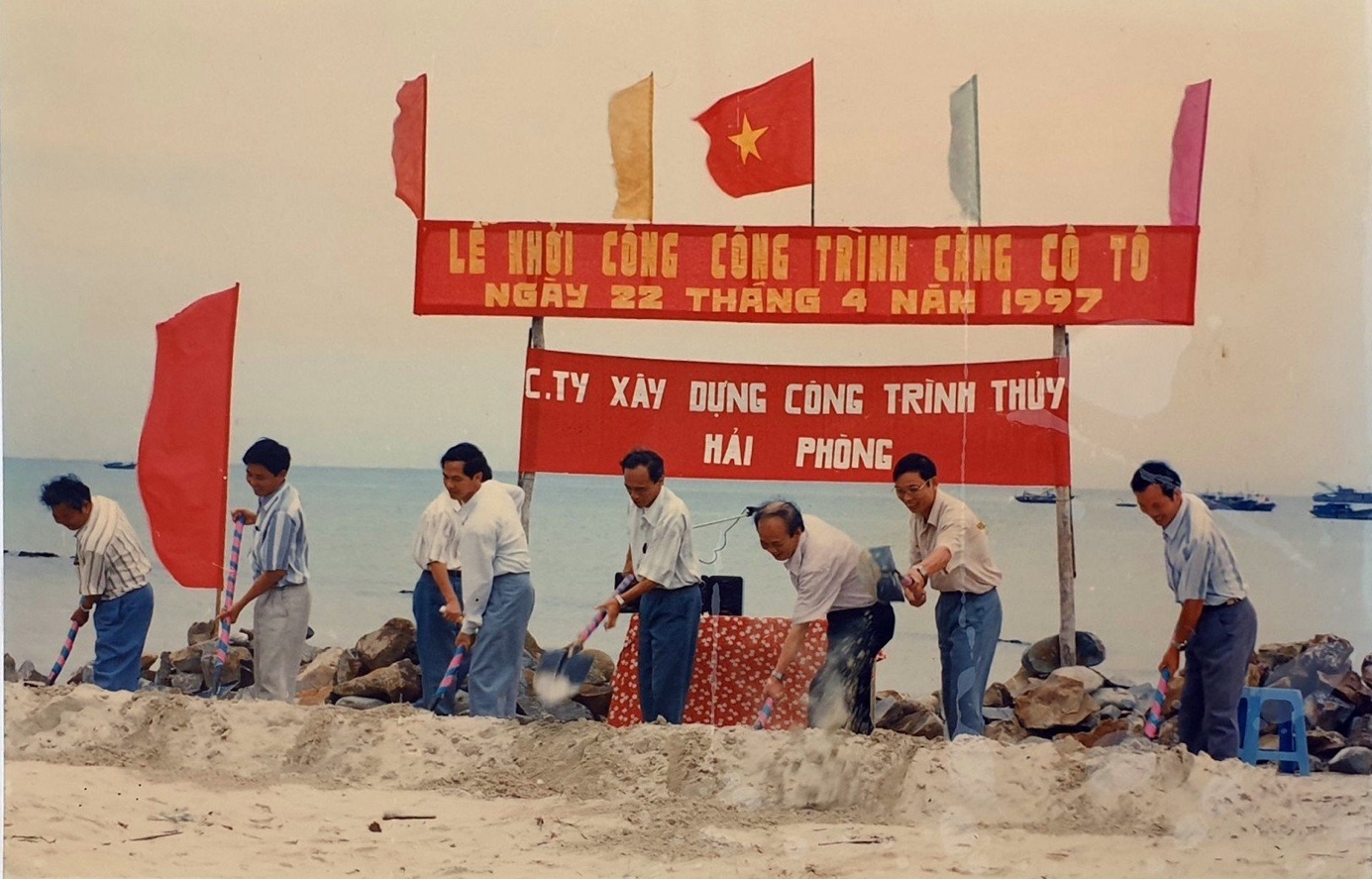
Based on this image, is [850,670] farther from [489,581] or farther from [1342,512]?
[1342,512]

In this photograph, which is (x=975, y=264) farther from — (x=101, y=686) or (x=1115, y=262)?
(x=101, y=686)

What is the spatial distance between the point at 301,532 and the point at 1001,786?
9.18 feet

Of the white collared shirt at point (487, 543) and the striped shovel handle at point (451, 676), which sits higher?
the white collared shirt at point (487, 543)

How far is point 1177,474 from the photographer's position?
532 cm

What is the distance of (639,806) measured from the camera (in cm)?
527

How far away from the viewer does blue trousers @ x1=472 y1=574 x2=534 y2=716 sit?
5562 millimetres

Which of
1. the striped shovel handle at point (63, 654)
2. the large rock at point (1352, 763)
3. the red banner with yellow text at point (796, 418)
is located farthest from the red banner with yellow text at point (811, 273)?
the striped shovel handle at point (63, 654)

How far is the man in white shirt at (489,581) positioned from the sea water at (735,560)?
0.26 ft

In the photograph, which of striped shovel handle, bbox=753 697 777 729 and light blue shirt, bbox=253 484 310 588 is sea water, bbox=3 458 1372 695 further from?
striped shovel handle, bbox=753 697 777 729

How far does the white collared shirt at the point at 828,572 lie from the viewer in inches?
212

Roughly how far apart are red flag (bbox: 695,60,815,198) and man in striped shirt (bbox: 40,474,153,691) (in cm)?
273

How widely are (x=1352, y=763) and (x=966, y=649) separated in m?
1.45

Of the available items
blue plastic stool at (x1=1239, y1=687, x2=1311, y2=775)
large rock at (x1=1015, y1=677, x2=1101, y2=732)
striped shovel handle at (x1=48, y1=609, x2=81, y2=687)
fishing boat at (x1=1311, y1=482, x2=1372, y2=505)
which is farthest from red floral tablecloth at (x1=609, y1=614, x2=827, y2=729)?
striped shovel handle at (x1=48, y1=609, x2=81, y2=687)

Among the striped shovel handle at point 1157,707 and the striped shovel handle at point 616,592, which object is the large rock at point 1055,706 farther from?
the striped shovel handle at point 616,592
